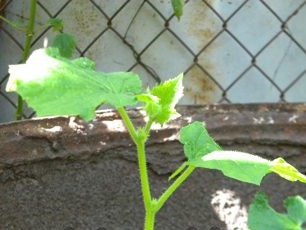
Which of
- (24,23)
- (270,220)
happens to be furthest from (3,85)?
(270,220)

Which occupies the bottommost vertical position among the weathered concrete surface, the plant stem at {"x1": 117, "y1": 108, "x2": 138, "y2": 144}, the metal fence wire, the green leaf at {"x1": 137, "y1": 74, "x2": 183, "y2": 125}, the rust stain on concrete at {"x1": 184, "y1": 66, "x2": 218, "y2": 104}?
the plant stem at {"x1": 117, "y1": 108, "x2": 138, "y2": 144}

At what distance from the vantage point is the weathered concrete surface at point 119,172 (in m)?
0.91

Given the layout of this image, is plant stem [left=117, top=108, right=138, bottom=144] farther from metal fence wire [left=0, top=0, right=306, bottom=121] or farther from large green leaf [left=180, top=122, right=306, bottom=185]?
metal fence wire [left=0, top=0, right=306, bottom=121]

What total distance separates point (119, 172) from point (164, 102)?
1.41ft

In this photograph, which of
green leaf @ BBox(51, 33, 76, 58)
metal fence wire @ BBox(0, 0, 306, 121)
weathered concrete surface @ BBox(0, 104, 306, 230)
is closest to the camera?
weathered concrete surface @ BBox(0, 104, 306, 230)

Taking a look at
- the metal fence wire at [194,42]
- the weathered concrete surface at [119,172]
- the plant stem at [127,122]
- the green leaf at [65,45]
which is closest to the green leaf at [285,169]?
the plant stem at [127,122]

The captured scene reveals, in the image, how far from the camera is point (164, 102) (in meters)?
0.53

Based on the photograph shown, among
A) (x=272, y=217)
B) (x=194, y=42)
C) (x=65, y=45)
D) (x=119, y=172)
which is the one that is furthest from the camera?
(x=194, y=42)

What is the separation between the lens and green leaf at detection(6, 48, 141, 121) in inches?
17.0

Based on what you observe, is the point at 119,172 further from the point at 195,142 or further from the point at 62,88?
the point at 62,88

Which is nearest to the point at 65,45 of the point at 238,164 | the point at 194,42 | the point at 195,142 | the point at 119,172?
the point at 194,42

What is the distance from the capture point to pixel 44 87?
0.44m

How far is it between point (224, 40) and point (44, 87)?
125 cm

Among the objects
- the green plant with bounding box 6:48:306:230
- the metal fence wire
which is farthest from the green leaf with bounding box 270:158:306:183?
Answer: the metal fence wire
